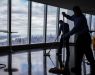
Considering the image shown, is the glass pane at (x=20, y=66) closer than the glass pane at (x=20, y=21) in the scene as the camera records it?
Yes

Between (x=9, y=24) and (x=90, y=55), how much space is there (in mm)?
5751

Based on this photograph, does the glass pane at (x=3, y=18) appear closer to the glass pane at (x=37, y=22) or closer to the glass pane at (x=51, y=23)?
the glass pane at (x=37, y=22)

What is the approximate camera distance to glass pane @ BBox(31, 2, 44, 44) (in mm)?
10789

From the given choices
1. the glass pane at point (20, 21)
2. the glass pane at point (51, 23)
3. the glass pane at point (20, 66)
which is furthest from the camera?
the glass pane at point (51, 23)

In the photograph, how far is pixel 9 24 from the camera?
9172 millimetres

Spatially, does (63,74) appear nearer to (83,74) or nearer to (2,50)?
(83,74)

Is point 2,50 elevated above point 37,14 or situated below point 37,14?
below

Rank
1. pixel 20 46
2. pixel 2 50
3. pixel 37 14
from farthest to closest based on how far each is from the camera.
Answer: pixel 37 14 < pixel 20 46 < pixel 2 50

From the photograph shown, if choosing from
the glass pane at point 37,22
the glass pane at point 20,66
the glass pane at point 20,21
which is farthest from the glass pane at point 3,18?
the glass pane at point 20,66

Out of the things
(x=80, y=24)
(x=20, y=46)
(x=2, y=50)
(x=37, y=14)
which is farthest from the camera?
(x=37, y=14)

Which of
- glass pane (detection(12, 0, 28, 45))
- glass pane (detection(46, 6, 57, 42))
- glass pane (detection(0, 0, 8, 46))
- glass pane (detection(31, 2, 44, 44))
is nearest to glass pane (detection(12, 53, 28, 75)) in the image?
glass pane (detection(0, 0, 8, 46))

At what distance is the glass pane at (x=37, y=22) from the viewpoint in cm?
1079

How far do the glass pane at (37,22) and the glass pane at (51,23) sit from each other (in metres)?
0.52

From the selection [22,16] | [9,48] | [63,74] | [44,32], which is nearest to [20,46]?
[9,48]
